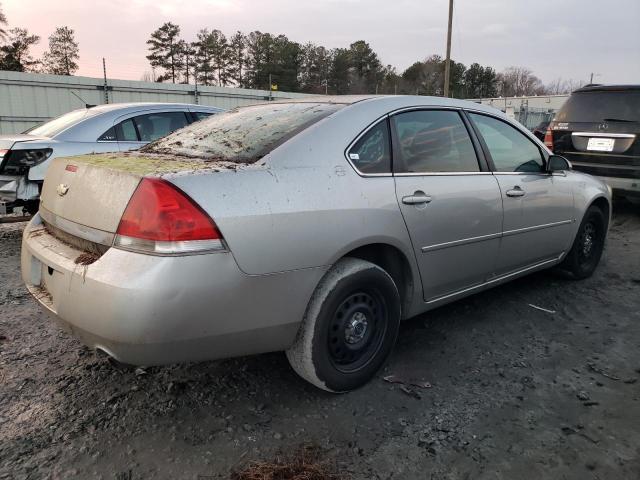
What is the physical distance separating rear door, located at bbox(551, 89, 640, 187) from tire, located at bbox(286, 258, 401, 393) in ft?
18.0

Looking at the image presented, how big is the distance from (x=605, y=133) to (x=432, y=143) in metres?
→ 4.96

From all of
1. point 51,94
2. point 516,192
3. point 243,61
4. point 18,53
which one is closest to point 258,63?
point 243,61

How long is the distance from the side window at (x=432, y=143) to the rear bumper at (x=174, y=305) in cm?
101

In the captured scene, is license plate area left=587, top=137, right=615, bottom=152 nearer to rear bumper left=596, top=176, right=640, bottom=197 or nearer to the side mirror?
rear bumper left=596, top=176, right=640, bottom=197

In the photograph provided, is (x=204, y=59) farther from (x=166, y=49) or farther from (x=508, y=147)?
(x=508, y=147)

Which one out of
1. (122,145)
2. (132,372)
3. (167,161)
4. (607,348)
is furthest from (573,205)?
(122,145)

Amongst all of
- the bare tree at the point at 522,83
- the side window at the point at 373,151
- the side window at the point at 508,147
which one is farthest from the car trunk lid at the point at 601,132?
the bare tree at the point at 522,83

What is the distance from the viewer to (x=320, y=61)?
52.5 metres

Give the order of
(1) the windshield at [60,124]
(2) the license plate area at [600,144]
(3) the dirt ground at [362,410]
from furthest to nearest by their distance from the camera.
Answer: (2) the license plate area at [600,144] < (1) the windshield at [60,124] < (3) the dirt ground at [362,410]

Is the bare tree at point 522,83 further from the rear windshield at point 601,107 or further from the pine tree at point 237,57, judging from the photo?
the rear windshield at point 601,107

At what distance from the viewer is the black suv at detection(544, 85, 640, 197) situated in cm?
666

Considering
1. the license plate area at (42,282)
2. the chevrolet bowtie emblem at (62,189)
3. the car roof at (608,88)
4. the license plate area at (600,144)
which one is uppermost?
the car roof at (608,88)

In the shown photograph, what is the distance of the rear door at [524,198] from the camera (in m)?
3.52

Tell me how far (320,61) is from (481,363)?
53.1 metres
